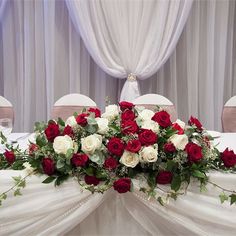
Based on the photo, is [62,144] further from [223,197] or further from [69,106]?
[69,106]

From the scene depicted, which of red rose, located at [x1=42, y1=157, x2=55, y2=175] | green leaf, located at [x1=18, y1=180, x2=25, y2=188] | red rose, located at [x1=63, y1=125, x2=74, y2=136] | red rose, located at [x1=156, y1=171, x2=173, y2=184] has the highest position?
red rose, located at [x1=63, y1=125, x2=74, y2=136]

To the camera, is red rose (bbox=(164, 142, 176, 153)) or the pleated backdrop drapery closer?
red rose (bbox=(164, 142, 176, 153))

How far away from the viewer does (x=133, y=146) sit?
2.99 ft

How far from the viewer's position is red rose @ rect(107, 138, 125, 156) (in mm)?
912

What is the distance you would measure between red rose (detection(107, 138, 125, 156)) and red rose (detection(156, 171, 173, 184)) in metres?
0.14

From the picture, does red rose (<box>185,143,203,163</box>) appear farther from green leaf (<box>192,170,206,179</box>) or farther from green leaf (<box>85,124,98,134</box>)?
green leaf (<box>85,124,98,134</box>)

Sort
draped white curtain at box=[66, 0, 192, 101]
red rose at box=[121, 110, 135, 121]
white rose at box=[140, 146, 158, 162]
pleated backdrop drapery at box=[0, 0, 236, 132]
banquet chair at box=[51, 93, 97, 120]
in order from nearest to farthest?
white rose at box=[140, 146, 158, 162]
red rose at box=[121, 110, 135, 121]
banquet chair at box=[51, 93, 97, 120]
draped white curtain at box=[66, 0, 192, 101]
pleated backdrop drapery at box=[0, 0, 236, 132]

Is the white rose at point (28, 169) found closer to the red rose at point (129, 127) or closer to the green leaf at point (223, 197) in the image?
the red rose at point (129, 127)

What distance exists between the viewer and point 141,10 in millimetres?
3049

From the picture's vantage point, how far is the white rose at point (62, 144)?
0.92m

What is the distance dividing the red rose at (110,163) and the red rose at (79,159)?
2.4 inches

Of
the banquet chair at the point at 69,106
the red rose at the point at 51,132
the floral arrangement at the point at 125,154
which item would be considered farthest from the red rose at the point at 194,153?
the banquet chair at the point at 69,106

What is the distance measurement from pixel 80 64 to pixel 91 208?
2433 mm

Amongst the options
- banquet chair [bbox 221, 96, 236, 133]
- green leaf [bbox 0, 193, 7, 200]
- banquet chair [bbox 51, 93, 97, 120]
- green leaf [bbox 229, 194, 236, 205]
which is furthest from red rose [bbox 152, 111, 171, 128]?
banquet chair [bbox 221, 96, 236, 133]
